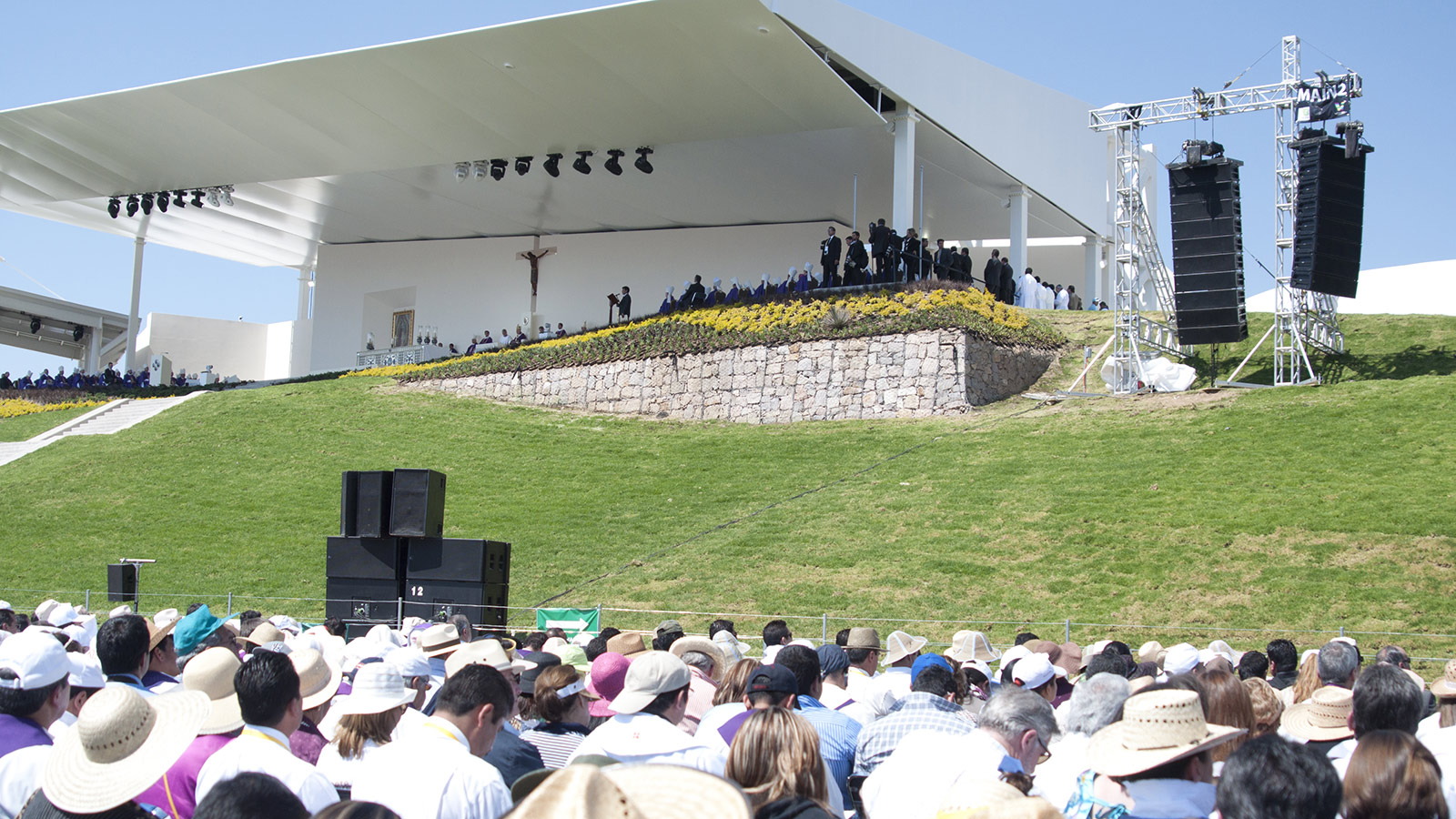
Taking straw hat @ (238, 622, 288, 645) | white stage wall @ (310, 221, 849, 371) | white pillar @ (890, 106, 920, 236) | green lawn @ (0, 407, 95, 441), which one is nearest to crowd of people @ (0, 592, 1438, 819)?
straw hat @ (238, 622, 288, 645)

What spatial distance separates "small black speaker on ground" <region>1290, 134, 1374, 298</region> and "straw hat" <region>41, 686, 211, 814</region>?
786 inches

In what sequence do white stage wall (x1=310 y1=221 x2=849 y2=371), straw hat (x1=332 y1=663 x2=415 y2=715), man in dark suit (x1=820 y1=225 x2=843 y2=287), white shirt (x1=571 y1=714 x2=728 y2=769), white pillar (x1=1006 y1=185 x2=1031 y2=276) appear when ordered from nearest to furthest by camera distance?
1. white shirt (x1=571 y1=714 x2=728 y2=769)
2. straw hat (x1=332 y1=663 x2=415 y2=715)
3. man in dark suit (x1=820 y1=225 x2=843 y2=287)
4. white pillar (x1=1006 y1=185 x2=1031 y2=276)
5. white stage wall (x1=310 y1=221 x2=849 y2=371)

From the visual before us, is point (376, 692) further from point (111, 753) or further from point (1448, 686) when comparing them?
point (1448, 686)

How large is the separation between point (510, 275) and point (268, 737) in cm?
3969

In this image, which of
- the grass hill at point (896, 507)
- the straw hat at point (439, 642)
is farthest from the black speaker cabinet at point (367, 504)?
the straw hat at point (439, 642)

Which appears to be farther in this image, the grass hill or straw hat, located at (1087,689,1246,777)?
the grass hill

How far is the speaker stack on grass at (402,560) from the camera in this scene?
12.2 m

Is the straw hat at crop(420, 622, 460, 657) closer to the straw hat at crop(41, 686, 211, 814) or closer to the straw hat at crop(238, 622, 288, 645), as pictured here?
the straw hat at crop(238, 622, 288, 645)

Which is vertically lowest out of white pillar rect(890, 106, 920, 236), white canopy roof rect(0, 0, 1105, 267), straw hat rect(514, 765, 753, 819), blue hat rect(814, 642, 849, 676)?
blue hat rect(814, 642, 849, 676)

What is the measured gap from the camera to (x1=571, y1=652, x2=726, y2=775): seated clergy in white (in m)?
4.14

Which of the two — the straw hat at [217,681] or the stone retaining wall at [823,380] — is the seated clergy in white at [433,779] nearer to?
the straw hat at [217,681]

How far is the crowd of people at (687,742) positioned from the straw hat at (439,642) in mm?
1131

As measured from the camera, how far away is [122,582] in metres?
14.4

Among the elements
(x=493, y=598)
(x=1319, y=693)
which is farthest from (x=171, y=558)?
(x=1319, y=693)
